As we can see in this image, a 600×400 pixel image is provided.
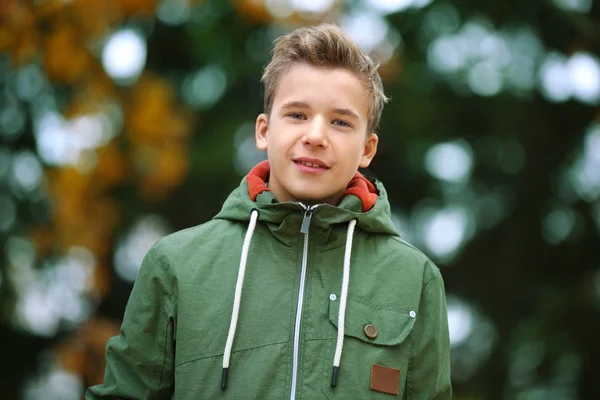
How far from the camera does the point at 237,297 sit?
7.57 ft

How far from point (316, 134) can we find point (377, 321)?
0.55 meters

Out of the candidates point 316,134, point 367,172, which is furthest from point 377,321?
point 367,172

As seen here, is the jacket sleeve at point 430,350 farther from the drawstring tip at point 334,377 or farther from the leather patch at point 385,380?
the drawstring tip at point 334,377

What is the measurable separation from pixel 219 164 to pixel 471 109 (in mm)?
2956

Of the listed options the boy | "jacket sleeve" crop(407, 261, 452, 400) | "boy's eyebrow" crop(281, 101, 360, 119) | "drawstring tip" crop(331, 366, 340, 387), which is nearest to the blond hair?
the boy

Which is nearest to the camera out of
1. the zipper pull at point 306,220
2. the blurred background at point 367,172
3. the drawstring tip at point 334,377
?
the drawstring tip at point 334,377

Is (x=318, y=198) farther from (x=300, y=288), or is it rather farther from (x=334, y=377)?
(x=334, y=377)

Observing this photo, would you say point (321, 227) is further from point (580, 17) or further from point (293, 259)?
point (580, 17)

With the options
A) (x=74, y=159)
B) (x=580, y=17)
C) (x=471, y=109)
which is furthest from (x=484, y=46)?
(x=74, y=159)

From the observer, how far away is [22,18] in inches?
219

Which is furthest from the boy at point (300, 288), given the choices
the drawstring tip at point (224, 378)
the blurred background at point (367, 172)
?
the blurred background at point (367, 172)

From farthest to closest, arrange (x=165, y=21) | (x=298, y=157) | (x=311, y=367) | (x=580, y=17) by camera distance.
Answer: (x=165, y=21) < (x=580, y=17) < (x=298, y=157) < (x=311, y=367)

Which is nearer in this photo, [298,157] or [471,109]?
[298,157]

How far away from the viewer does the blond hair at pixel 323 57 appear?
253 cm
